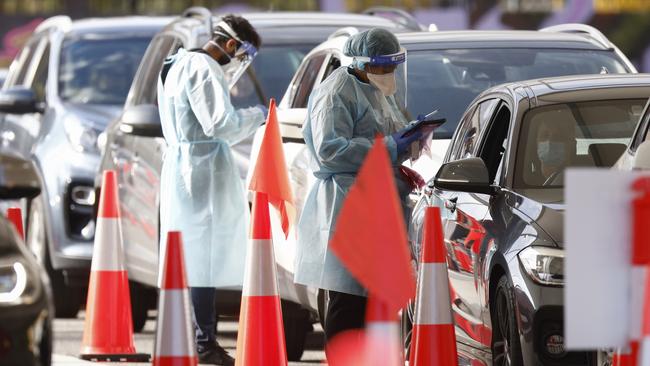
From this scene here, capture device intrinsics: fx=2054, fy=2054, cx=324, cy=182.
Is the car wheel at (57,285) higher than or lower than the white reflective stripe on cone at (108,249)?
lower

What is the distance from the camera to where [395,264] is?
5.88 m

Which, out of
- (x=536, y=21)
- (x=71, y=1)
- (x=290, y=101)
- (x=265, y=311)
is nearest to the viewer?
(x=265, y=311)

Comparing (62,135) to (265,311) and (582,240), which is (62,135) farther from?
(582,240)

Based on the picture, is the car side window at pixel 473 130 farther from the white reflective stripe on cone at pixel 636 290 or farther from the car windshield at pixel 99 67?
the car windshield at pixel 99 67

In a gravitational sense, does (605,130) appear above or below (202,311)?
above

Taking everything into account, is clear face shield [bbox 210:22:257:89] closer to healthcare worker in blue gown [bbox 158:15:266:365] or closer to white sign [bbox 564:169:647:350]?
healthcare worker in blue gown [bbox 158:15:266:365]

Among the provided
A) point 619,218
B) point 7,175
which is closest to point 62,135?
point 7,175

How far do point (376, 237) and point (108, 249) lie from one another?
4.76 meters

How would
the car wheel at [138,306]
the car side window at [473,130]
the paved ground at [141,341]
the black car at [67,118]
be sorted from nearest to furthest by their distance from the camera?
the car side window at [473,130] → the paved ground at [141,341] → the car wheel at [138,306] → the black car at [67,118]

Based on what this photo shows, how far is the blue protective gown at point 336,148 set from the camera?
873 centimetres

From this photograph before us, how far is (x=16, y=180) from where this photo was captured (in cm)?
651

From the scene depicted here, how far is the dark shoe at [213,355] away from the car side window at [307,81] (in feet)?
6.01

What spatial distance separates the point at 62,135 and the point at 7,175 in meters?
8.47

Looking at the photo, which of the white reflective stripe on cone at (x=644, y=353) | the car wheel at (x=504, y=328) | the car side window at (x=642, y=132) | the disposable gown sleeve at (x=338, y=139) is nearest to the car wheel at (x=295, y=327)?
the disposable gown sleeve at (x=338, y=139)
